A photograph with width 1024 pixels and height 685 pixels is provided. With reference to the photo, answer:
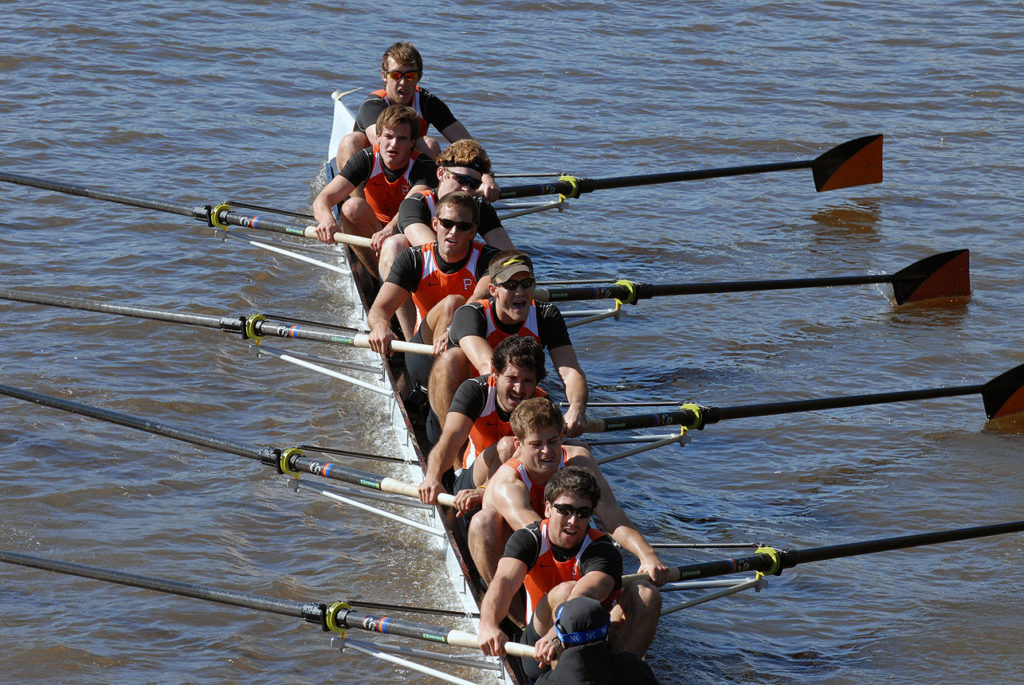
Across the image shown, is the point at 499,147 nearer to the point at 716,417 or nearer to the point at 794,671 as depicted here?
the point at 716,417

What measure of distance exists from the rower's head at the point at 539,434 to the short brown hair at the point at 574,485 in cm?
27

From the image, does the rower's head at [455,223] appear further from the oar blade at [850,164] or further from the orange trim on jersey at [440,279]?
the oar blade at [850,164]

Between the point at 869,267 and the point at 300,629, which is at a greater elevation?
the point at 869,267

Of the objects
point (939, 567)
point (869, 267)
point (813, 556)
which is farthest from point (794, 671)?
point (869, 267)

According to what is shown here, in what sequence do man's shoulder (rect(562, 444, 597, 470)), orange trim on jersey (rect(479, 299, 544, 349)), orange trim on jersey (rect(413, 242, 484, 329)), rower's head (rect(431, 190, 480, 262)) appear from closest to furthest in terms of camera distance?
man's shoulder (rect(562, 444, 597, 470)) → orange trim on jersey (rect(479, 299, 544, 349)) → rower's head (rect(431, 190, 480, 262)) → orange trim on jersey (rect(413, 242, 484, 329))

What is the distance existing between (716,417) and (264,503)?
252 cm

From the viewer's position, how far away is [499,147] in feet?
38.5

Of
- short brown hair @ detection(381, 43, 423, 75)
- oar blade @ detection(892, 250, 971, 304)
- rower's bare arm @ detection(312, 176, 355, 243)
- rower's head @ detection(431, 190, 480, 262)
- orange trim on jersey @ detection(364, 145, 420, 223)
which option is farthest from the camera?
oar blade @ detection(892, 250, 971, 304)

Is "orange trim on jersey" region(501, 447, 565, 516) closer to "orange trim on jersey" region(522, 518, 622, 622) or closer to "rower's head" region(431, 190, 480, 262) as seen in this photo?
"orange trim on jersey" region(522, 518, 622, 622)

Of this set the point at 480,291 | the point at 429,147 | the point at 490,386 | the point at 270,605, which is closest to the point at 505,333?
the point at 490,386

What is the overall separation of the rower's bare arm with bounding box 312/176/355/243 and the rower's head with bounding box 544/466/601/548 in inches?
140

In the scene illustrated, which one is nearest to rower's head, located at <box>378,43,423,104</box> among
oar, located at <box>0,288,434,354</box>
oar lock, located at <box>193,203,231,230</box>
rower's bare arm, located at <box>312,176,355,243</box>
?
rower's bare arm, located at <box>312,176,355,243</box>

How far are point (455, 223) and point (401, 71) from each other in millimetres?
2285

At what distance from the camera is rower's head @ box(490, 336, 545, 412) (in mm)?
5156
